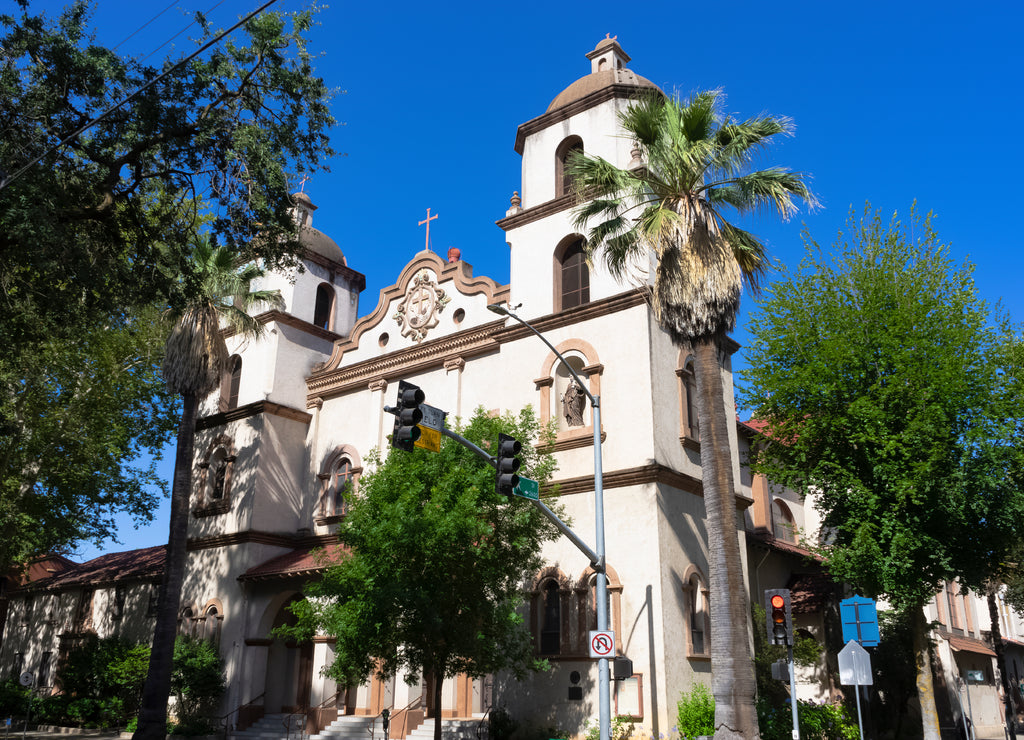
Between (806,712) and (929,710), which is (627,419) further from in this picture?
(929,710)

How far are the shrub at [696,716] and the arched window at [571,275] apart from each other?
11.1 metres

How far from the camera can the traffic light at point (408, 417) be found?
42.7 ft

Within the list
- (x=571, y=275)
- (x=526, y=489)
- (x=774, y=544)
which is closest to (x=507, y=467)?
(x=526, y=489)

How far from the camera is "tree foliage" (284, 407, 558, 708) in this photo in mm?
18984

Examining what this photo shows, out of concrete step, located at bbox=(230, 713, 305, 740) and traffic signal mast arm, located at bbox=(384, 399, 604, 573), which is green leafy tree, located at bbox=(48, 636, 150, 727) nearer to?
concrete step, located at bbox=(230, 713, 305, 740)

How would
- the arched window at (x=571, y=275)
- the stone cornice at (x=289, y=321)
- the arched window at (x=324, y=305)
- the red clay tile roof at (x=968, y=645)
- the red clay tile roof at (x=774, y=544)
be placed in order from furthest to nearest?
the arched window at (x=324, y=305) → the red clay tile roof at (x=968, y=645) → the stone cornice at (x=289, y=321) → the red clay tile roof at (x=774, y=544) → the arched window at (x=571, y=275)

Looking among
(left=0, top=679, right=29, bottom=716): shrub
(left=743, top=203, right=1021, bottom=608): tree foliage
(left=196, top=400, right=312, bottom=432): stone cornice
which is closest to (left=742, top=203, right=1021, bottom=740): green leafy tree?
(left=743, top=203, right=1021, bottom=608): tree foliage

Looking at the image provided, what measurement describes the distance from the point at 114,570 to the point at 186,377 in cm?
1442

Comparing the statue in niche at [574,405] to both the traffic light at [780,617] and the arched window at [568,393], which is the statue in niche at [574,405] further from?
the traffic light at [780,617]

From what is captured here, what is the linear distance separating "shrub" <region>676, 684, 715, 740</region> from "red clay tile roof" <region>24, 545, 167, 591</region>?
2116 centimetres

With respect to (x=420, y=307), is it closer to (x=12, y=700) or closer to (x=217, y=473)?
(x=217, y=473)

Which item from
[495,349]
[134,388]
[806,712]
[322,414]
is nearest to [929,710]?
[806,712]

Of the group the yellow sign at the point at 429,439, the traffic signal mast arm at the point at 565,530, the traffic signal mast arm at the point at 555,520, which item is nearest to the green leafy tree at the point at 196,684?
the traffic signal mast arm at the point at 565,530

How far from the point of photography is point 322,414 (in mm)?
31688
